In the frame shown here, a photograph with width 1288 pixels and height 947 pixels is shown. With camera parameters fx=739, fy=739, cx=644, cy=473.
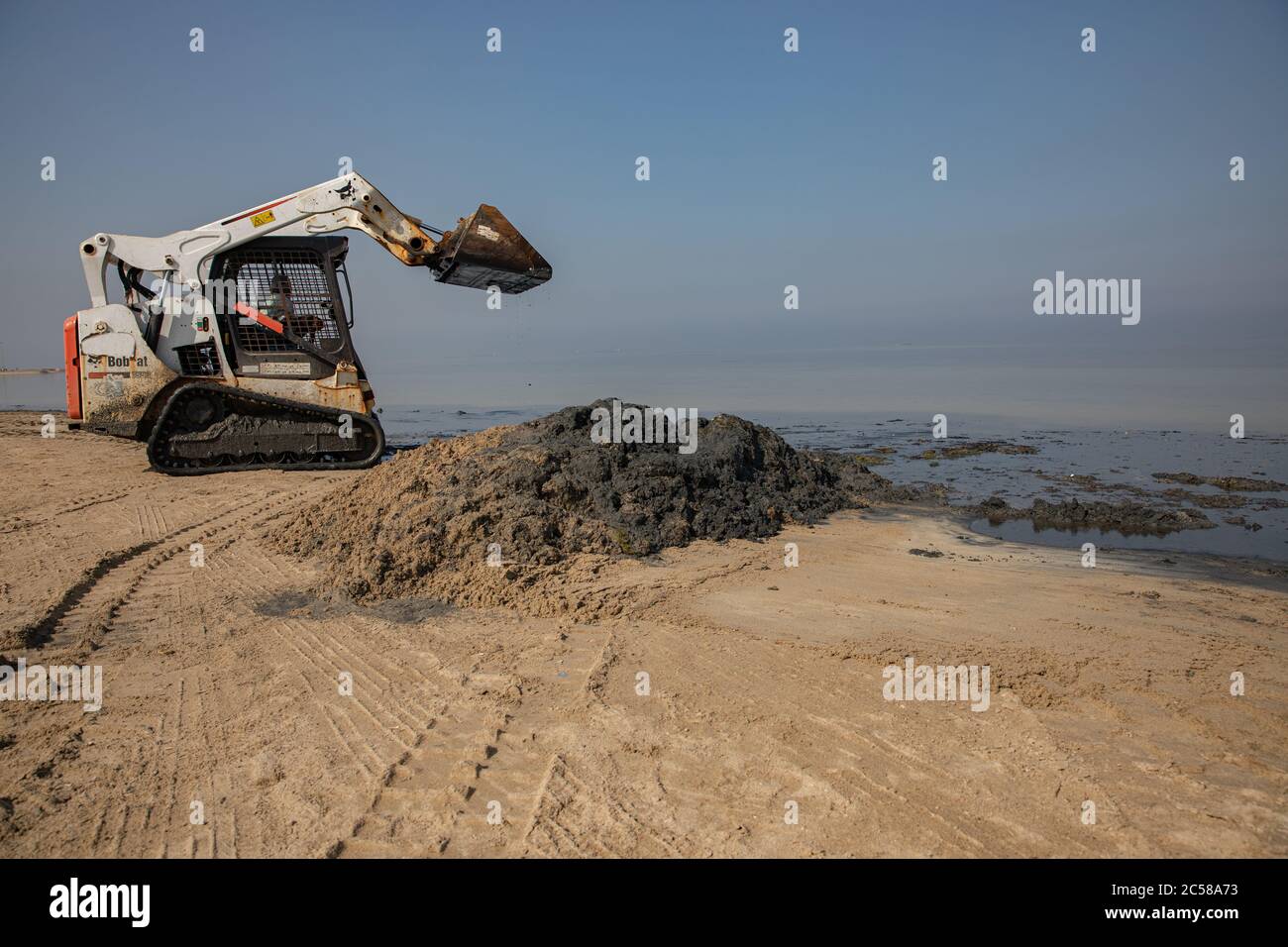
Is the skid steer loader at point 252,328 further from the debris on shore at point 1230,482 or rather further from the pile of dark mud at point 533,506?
the debris on shore at point 1230,482

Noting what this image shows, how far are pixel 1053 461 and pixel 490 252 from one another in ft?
27.3

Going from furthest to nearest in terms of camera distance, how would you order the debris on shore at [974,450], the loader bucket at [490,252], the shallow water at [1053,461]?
the debris on shore at [974,450] < the loader bucket at [490,252] < the shallow water at [1053,461]

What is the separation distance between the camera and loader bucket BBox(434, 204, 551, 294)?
9742 mm

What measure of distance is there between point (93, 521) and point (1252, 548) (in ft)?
35.1

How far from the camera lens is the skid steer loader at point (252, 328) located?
986cm

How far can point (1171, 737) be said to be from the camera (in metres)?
3.29

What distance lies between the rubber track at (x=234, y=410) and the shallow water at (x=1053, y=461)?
2468 millimetres

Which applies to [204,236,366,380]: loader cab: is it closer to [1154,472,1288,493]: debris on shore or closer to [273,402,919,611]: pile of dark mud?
[273,402,919,611]: pile of dark mud

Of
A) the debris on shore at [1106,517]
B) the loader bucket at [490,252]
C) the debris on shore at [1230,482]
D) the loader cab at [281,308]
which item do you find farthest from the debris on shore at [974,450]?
the loader cab at [281,308]

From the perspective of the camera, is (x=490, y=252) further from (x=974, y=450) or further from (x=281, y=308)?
(x=974, y=450)

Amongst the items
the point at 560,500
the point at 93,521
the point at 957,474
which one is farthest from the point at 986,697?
the point at 93,521

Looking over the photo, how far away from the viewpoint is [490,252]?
9.77m
